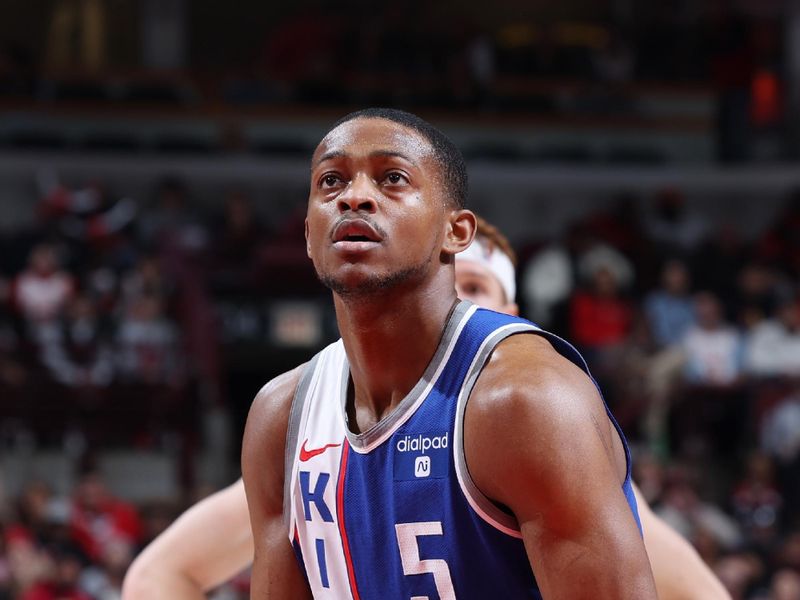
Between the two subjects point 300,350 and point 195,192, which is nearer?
point 300,350

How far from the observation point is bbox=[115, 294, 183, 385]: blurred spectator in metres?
12.3

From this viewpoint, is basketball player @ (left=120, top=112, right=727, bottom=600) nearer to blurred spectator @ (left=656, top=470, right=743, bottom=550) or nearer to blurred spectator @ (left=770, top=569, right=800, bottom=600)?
blurred spectator @ (left=770, top=569, right=800, bottom=600)

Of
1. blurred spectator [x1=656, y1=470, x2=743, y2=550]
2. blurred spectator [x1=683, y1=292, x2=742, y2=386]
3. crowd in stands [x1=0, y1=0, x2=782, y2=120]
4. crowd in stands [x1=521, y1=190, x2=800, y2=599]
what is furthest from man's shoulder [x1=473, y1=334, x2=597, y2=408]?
crowd in stands [x1=0, y1=0, x2=782, y2=120]

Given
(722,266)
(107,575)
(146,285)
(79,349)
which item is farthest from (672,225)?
(107,575)

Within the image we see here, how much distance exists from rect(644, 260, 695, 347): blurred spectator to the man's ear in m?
10.4

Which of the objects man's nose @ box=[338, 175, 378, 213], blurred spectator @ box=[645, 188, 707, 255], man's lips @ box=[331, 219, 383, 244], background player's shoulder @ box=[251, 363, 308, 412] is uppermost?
man's nose @ box=[338, 175, 378, 213]

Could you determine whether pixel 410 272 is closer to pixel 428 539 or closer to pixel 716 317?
pixel 428 539

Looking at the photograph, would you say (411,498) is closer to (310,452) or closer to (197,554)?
(310,452)

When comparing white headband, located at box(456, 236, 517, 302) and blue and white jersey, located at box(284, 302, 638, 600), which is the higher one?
white headband, located at box(456, 236, 517, 302)

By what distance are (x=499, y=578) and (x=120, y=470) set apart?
10.3m

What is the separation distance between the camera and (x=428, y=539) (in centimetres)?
246

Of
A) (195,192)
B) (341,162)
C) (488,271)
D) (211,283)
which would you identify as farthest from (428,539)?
(195,192)

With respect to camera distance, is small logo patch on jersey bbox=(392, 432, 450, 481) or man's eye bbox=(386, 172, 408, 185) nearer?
small logo patch on jersey bbox=(392, 432, 450, 481)

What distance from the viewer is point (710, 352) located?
40.8 ft
